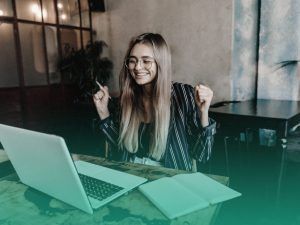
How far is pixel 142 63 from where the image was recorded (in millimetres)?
1609

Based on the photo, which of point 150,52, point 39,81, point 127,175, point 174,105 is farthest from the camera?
point 39,81

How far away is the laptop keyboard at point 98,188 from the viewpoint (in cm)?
95

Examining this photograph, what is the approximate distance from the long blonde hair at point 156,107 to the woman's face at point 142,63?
0.02 meters

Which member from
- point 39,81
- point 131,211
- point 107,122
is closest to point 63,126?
point 39,81

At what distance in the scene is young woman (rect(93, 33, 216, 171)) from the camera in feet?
5.28

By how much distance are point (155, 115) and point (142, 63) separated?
0.31 meters

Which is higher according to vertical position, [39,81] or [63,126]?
[39,81]

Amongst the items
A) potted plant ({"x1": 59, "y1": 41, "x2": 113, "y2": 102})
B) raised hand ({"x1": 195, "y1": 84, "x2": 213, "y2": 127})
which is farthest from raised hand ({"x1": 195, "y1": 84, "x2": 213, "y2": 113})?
potted plant ({"x1": 59, "y1": 41, "x2": 113, "y2": 102})

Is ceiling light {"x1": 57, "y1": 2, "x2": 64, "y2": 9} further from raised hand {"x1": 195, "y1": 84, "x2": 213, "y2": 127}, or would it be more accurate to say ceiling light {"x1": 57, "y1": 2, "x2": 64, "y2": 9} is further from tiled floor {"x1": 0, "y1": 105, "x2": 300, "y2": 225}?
raised hand {"x1": 195, "y1": 84, "x2": 213, "y2": 127}

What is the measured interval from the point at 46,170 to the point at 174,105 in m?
1.01

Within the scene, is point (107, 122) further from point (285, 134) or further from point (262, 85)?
point (262, 85)

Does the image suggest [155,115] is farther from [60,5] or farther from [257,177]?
[60,5]

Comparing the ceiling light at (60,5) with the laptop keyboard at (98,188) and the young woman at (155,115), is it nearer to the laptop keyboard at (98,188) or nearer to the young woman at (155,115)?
the young woman at (155,115)

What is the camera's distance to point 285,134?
83.6 inches
